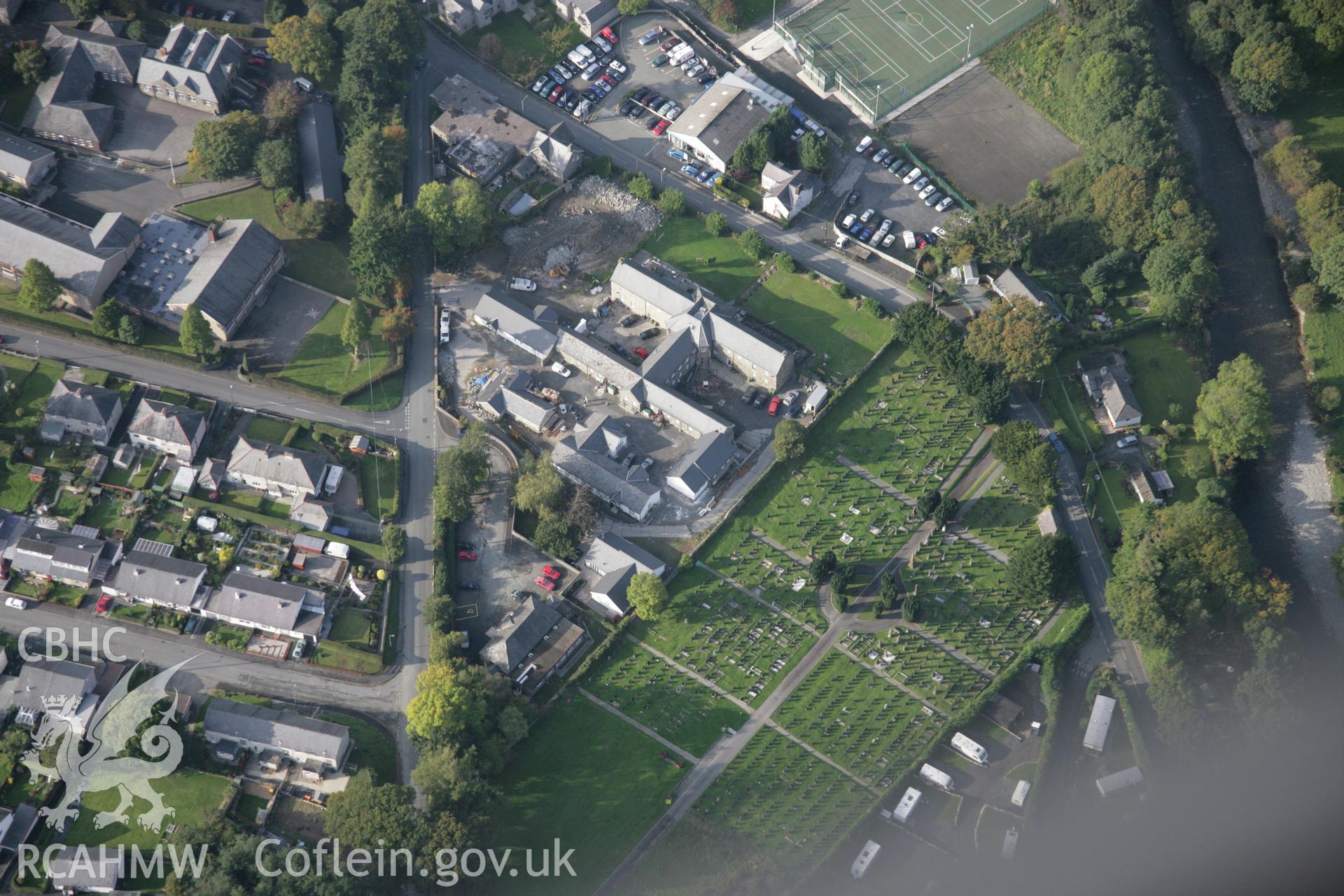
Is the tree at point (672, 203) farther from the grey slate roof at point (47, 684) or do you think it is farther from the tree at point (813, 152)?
the grey slate roof at point (47, 684)

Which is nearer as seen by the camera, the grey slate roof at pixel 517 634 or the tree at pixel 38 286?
the grey slate roof at pixel 517 634

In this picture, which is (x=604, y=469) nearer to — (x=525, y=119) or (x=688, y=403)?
(x=688, y=403)

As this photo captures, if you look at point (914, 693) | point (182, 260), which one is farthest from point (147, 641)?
point (914, 693)

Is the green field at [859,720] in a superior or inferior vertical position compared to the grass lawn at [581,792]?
superior

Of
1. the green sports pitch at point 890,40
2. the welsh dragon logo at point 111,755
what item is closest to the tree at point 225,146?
the welsh dragon logo at point 111,755

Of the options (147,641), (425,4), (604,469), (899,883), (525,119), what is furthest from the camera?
(425,4)
